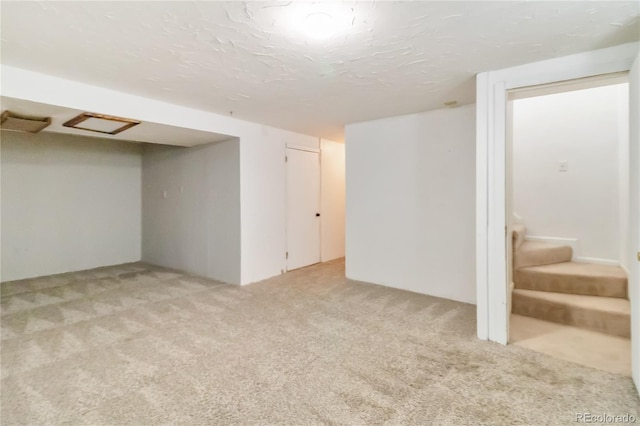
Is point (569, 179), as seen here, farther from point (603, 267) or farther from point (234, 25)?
point (234, 25)

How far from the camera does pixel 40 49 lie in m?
2.11

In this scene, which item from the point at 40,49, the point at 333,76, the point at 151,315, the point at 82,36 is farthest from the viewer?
the point at 151,315

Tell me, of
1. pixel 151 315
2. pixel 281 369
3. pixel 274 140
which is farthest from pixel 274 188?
pixel 281 369

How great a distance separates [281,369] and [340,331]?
76 centimetres

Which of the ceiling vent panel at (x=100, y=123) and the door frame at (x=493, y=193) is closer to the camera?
the door frame at (x=493, y=193)

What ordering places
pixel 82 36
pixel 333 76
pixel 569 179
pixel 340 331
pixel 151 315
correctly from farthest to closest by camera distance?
pixel 569 179 < pixel 151 315 < pixel 340 331 < pixel 333 76 < pixel 82 36

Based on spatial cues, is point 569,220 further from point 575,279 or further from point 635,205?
point 635,205

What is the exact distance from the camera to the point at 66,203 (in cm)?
509

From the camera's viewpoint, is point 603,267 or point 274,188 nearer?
point 603,267

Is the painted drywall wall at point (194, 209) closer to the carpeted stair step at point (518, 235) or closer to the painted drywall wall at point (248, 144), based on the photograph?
the painted drywall wall at point (248, 144)

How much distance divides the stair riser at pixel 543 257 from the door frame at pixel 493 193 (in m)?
1.05

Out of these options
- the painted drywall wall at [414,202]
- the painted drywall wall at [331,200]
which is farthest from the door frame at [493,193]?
the painted drywall wall at [331,200]

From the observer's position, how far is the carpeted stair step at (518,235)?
3.41 metres

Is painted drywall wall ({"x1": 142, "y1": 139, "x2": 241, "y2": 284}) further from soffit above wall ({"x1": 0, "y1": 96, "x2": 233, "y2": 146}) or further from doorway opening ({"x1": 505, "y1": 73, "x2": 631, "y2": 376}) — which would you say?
doorway opening ({"x1": 505, "y1": 73, "x2": 631, "y2": 376})
